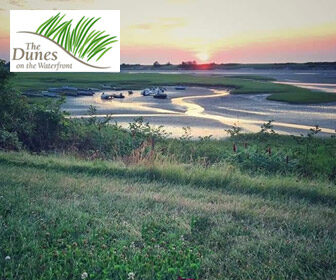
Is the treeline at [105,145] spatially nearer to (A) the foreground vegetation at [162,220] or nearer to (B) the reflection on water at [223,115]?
(A) the foreground vegetation at [162,220]

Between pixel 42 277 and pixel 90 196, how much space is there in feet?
8.19

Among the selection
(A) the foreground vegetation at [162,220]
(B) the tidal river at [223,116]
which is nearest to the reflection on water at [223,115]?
(B) the tidal river at [223,116]

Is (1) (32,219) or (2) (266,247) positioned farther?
(1) (32,219)

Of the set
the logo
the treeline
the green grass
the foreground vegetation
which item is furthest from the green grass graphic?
the green grass

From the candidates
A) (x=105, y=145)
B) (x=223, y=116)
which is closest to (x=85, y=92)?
(x=223, y=116)

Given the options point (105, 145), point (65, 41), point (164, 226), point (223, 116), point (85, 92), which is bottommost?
point (164, 226)

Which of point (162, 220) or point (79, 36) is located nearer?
point (162, 220)

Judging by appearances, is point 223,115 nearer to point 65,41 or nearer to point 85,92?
point 65,41

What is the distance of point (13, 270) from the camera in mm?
3617

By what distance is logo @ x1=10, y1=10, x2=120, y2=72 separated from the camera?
13.3 metres

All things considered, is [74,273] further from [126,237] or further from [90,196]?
[90,196]

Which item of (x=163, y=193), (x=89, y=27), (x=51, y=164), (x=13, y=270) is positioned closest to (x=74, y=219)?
(x=13, y=270)

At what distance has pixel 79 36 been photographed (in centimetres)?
1388

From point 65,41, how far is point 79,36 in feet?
1.86
